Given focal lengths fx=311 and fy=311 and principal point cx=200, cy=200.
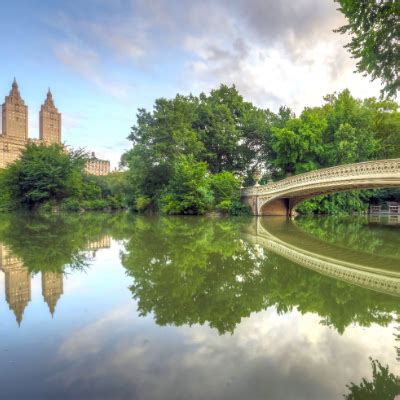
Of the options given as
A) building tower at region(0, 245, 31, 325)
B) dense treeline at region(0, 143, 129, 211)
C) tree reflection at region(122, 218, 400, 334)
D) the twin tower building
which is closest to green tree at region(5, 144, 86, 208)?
dense treeline at region(0, 143, 129, 211)

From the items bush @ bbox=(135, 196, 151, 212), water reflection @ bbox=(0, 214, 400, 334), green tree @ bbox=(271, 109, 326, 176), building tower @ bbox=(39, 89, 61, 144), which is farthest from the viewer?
building tower @ bbox=(39, 89, 61, 144)

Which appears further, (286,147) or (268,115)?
(268,115)

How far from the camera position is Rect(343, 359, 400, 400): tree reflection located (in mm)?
1957

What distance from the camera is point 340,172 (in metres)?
15.7

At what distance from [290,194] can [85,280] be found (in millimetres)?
17249

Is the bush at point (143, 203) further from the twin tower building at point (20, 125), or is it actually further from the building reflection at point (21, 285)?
the twin tower building at point (20, 125)

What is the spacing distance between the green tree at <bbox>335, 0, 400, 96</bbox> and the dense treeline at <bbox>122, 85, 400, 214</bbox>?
12495 millimetres

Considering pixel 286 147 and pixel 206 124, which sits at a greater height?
pixel 206 124

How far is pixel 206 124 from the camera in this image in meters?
27.2

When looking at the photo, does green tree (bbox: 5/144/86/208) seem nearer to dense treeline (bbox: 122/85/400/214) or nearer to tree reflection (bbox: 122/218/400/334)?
dense treeline (bbox: 122/85/400/214)

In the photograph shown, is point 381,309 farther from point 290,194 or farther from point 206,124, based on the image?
point 206,124

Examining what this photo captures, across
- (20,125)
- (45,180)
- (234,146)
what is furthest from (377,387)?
(20,125)

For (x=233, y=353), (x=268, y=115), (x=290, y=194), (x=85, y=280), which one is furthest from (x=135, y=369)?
(x=268, y=115)

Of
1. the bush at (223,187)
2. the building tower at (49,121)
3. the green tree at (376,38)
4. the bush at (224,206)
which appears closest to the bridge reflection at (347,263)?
the green tree at (376,38)
